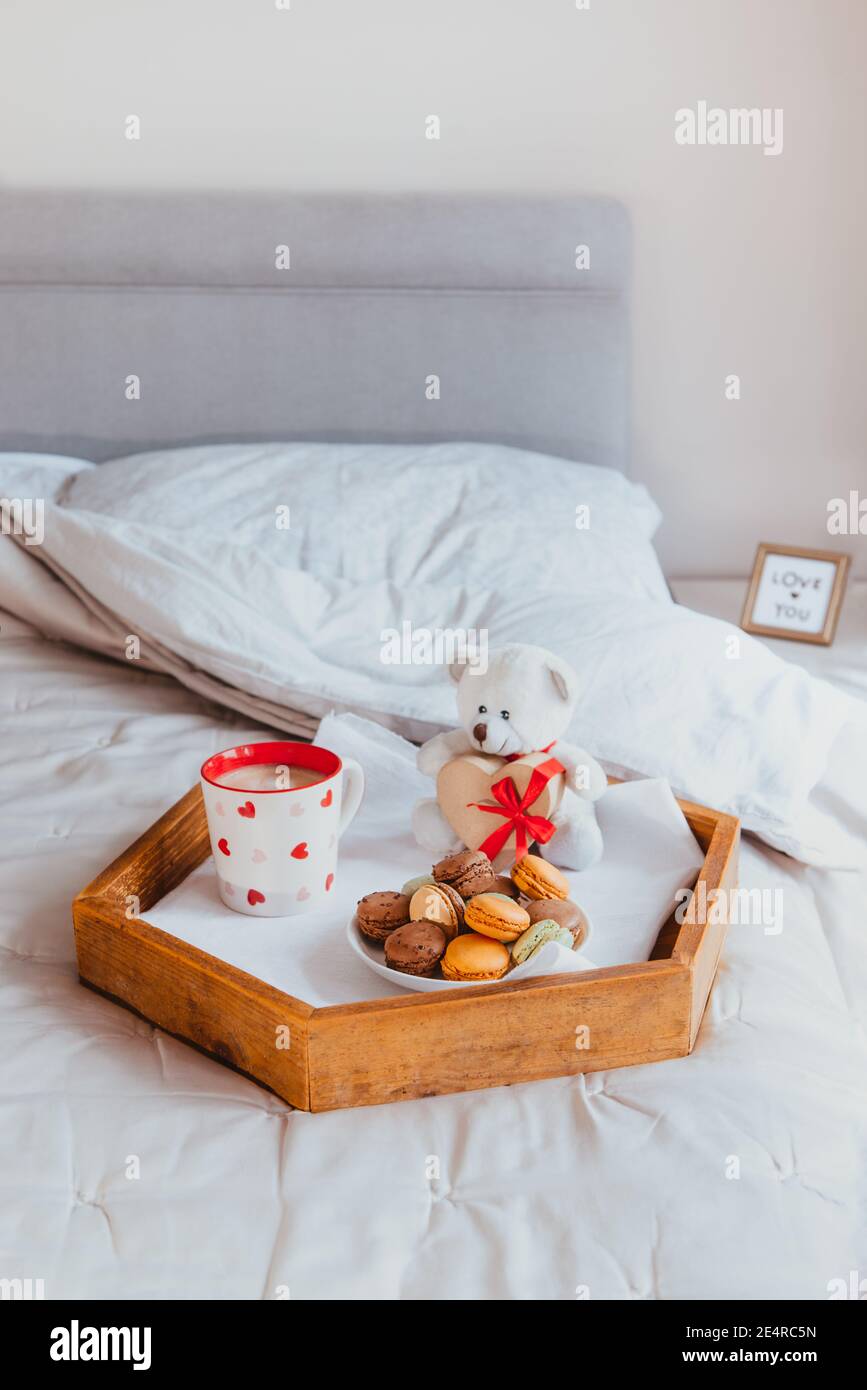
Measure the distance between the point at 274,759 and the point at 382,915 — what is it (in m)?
0.19

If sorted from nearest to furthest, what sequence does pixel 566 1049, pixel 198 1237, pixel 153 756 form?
pixel 198 1237, pixel 566 1049, pixel 153 756

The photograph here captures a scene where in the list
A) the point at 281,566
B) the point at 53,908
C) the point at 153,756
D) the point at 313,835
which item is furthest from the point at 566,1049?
the point at 281,566

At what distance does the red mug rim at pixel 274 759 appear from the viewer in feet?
2.95

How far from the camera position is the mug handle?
947 millimetres

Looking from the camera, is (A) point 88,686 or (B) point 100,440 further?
(B) point 100,440

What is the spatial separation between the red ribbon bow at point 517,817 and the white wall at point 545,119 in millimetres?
1431

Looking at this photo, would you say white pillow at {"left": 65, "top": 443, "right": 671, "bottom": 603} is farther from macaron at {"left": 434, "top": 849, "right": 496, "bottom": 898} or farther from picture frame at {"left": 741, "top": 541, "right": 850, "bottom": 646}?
macaron at {"left": 434, "top": 849, "right": 496, "bottom": 898}

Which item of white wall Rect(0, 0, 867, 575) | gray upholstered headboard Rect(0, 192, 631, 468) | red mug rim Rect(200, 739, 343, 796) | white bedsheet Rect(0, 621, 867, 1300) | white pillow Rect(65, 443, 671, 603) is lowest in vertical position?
white bedsheet Rect(0, 621, 867, 1300)

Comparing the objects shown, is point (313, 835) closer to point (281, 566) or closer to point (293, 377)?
point (281, 566)

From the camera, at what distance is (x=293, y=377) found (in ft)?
6.61

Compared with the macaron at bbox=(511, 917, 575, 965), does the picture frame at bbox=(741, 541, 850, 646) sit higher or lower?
higher

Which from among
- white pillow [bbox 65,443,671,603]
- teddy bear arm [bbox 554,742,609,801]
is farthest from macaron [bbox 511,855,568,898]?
white pillow [bbox 65,443,671,603]

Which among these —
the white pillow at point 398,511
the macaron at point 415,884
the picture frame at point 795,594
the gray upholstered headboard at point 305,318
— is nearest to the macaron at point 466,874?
the macaron at point 415,884

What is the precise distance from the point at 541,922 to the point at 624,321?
4.95 feet
